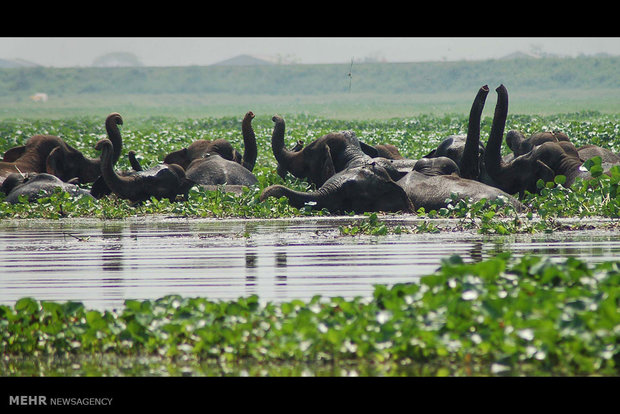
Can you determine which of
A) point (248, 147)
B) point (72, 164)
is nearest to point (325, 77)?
point (248, 147)

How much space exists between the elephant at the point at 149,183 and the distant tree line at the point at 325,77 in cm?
12170

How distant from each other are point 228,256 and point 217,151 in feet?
33.6

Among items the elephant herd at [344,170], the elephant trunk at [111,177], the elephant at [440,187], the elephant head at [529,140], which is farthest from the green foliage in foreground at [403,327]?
the elephant head at [529,140]

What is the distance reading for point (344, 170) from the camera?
20750mm

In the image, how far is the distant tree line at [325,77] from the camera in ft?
477

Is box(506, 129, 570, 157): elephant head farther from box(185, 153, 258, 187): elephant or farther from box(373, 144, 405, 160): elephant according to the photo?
box(185, 153, 258, 187): elephant

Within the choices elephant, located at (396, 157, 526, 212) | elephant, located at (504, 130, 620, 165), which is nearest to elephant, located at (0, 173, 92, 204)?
elephant, located at (396, 157, 526, 212)

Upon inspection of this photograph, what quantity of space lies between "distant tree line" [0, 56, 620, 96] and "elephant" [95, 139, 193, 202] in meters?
122

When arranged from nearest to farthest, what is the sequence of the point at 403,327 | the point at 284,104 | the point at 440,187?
the point at 403,327, the point at 440,187, the point at 284,104

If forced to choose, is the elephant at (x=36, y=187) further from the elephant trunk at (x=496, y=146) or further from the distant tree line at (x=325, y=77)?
the distant tree line at (x=325, y=77)

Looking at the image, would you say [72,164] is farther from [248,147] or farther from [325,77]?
[325,77]

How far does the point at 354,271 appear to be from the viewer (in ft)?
40.4

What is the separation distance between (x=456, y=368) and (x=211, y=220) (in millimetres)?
12124
